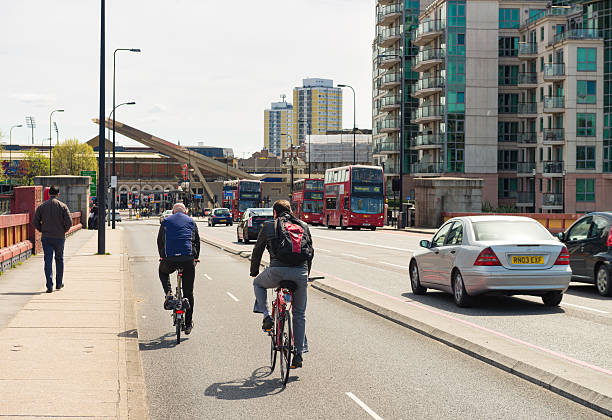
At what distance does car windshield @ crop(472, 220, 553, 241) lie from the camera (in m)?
13.1

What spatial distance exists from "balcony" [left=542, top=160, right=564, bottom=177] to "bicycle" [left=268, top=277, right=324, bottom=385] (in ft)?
213

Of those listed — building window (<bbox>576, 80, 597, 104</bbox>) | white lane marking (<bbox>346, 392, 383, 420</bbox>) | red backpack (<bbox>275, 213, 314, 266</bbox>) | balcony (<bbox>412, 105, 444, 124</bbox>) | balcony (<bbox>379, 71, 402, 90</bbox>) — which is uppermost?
balcony (<bbox>379, 71, 402, 90</bbox>)

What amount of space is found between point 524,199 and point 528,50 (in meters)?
14.0

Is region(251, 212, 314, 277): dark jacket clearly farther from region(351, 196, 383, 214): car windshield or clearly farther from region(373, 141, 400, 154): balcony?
region(373, 141, 400, 154): balcony

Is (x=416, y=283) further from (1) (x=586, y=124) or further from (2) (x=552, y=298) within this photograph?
(1) (x=586, y=124)

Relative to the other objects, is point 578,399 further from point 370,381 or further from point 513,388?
point 370,381

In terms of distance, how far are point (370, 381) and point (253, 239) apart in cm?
2966

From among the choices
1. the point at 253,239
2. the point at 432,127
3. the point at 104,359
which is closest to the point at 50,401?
the point at 104,359

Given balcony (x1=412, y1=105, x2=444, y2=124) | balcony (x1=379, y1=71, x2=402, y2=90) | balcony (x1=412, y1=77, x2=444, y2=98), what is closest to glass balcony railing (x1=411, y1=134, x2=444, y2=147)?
balcony (x1=412, y1=105, x2=444, y2=124)

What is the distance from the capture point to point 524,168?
247ft

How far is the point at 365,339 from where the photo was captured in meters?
10.3

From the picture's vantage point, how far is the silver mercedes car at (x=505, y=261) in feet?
41.5

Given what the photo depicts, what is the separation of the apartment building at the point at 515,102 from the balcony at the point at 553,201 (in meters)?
0.09

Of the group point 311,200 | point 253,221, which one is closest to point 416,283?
point 253,221
